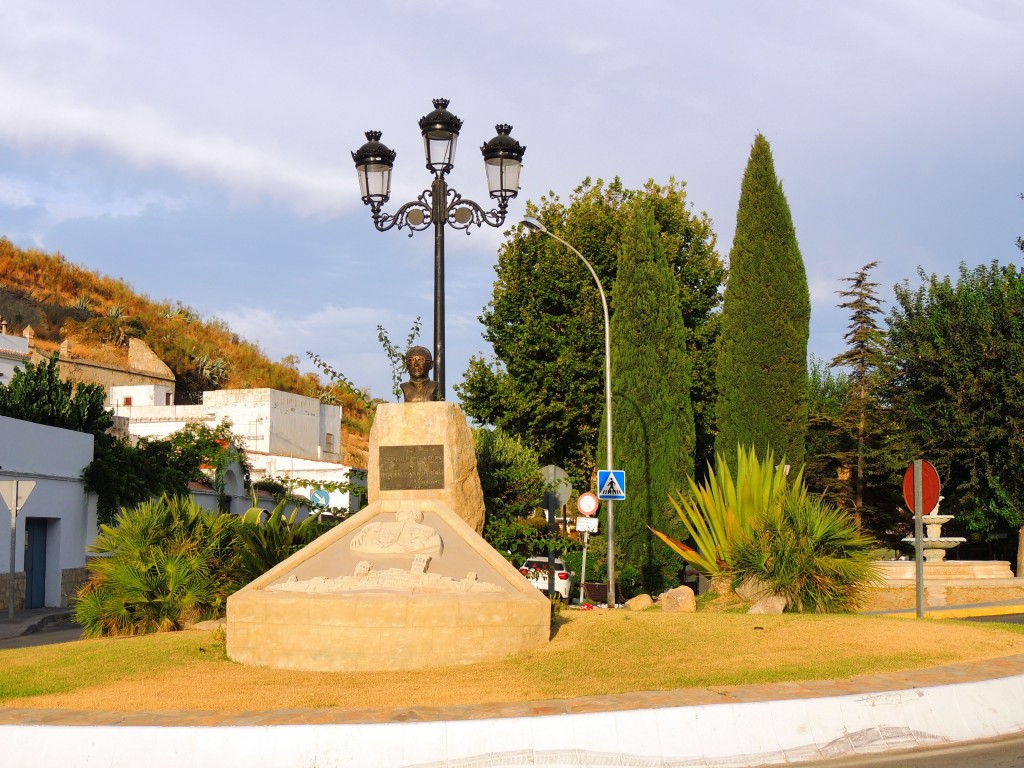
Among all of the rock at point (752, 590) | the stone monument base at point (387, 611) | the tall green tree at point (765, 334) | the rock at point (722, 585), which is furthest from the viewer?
the tall green tree at point (765, 334)

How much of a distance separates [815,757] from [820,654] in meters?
2.80

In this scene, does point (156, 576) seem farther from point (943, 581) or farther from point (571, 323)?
point (571, 323)

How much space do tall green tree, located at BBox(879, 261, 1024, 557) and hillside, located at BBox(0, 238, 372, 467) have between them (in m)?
29.1

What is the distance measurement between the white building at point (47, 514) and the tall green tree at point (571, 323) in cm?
1366

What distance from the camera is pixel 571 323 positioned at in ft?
118

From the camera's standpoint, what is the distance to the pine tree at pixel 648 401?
28375 millimetres

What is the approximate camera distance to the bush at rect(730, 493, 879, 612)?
15.1 meters

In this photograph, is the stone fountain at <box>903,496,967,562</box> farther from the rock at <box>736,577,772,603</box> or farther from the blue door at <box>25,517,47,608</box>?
the blue door at <box>25,517,47,608</box>

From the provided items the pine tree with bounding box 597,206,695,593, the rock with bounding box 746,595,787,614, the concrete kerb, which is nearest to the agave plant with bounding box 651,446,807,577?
the rock with bounding box 746,595,787,614

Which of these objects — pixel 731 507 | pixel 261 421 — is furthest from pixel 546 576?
pixel 261 421

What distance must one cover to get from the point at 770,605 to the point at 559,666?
5354mm

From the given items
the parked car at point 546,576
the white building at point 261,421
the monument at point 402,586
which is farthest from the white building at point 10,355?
the monument at point 402,586

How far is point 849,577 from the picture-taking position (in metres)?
15.0

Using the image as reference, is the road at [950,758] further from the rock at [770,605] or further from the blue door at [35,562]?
the blue door at [35,562]
